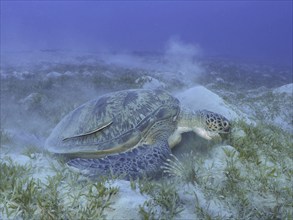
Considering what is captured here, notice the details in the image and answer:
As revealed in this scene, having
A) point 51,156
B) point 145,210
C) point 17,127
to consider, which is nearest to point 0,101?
point 17,127

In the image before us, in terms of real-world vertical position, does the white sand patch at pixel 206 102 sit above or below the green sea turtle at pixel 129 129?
below

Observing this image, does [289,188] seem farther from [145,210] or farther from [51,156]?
[51,156]

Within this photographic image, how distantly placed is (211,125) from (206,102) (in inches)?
78.6

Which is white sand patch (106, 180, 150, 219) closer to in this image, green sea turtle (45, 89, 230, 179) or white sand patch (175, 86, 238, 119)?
green sea turtle (45, 89, 230, 179)

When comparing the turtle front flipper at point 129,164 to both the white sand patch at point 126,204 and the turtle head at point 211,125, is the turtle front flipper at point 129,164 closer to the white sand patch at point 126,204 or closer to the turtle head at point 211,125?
the white sand patch at point 126,204

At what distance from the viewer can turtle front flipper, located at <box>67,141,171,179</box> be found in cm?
258

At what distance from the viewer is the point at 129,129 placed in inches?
132

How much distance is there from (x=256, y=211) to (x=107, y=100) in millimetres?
2217

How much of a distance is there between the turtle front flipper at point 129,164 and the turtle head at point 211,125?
2.37ft

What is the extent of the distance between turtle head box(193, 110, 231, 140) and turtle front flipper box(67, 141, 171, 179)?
28.5 inches

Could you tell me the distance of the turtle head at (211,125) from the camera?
3521mm

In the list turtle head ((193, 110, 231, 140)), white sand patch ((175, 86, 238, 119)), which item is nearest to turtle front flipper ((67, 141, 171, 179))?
turtle head ((193, 110, 231, 140))

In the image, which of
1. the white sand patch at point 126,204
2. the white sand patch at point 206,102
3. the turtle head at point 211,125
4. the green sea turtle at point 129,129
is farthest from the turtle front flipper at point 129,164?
the white sand patch at point 206,102

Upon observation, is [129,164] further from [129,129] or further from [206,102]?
[206,102]
